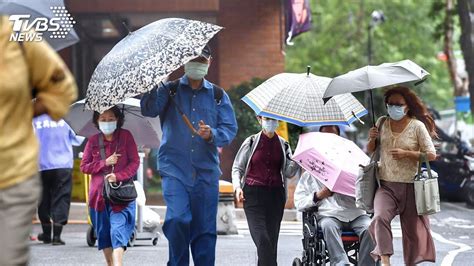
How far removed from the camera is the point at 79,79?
78.8 feet

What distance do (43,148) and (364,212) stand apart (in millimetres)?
5950

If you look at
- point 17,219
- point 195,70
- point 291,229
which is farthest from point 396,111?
point 291,229

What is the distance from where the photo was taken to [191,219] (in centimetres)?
955

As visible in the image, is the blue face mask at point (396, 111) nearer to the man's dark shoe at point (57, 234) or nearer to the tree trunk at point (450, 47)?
the man's dark shoe at point (57, 234)

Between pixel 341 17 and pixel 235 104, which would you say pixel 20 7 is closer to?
pixel 235 104

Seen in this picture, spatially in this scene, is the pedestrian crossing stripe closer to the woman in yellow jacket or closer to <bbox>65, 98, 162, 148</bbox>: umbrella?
<bbox>65, 98, 162, 148</bbox>: umbrella

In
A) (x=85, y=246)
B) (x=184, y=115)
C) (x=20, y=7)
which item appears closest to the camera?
(x=184, y=115)

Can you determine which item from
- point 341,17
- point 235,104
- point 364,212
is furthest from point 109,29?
point 341,17

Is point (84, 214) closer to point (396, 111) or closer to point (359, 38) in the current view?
point (396, 111)

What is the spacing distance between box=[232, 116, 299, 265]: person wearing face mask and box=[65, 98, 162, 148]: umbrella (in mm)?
1264

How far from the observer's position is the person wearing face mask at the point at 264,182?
10.7m

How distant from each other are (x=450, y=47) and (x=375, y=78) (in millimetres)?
27720

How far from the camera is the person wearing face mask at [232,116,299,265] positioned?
10.7m

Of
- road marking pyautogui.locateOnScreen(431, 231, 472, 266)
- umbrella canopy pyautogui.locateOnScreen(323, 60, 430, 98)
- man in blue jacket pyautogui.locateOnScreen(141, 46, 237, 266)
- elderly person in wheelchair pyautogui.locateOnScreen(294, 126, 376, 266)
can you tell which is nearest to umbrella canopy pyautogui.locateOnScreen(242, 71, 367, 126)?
umbrella canopy pyautogui.locateOnScreen(323, 60, 430, 98)
